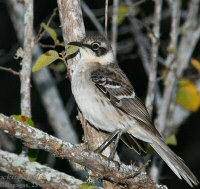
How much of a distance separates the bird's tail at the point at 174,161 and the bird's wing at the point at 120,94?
0.16 meters

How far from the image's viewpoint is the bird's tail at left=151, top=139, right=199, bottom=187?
6.52 m

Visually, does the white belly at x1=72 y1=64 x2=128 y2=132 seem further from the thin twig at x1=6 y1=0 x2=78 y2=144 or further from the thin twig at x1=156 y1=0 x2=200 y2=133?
the thin twig at x1=6 y1=0 x2=78 y2=144

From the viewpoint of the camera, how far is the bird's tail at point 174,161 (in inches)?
257

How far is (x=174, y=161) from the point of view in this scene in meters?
6.63

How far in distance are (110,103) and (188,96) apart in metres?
2.50

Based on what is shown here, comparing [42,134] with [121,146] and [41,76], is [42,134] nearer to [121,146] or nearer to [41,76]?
[41,76]

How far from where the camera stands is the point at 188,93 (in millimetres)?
8906

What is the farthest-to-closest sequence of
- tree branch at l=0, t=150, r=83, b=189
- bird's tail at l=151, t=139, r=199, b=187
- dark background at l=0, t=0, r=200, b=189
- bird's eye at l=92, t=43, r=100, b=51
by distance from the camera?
dark background at l=0, t=0, r=200, b=189 < bird's eye at l=92, t=43, r=100, b=51 < bird's tail at l=151, t=139, r=199, b=187 < tree branch at l=0, t=150, r=83, b=189

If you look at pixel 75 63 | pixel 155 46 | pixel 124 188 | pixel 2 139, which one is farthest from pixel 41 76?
pixel 124 188

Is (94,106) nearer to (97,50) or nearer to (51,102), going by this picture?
(97,50)

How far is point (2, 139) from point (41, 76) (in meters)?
1.40

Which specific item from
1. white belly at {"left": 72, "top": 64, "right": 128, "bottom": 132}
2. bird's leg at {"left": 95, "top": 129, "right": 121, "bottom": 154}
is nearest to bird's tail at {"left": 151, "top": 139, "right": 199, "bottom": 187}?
white belly at {"left": 72, "top": 64, "right": 128, "bottom": 132}

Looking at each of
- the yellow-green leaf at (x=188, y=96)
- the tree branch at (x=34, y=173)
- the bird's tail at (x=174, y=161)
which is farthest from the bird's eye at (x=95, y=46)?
the yellow-green leaf at (x=188, y=96)

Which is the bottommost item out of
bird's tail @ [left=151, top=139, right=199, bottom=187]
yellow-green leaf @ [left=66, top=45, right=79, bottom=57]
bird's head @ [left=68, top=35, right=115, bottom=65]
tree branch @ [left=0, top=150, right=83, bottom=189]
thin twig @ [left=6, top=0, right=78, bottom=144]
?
tree branch @ [left=0, top=150, right=83, bottom=189]
